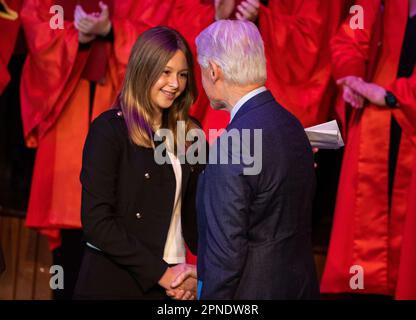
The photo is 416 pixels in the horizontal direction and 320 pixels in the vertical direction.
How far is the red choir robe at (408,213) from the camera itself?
3346 mm

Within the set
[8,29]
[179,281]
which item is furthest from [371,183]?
[8,29]

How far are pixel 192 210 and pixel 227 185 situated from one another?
54 cm

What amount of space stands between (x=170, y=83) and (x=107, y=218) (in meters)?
0.47

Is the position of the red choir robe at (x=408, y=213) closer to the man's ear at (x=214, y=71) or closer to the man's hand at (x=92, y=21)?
the man's hand at (x=92, y=21)

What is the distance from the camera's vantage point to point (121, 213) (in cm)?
246

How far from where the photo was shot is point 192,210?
2570 mm

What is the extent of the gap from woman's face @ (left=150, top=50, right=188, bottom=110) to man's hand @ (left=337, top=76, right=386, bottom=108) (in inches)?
44.0

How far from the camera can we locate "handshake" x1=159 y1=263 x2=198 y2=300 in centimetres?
243

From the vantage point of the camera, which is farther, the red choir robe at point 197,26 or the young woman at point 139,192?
the red choir robe at point 197,26

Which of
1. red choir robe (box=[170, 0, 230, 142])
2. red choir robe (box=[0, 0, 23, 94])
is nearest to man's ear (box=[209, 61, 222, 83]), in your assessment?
red choir robe (box=[170, 0, 230, 142])

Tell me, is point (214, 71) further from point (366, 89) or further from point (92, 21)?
point (92, 21)

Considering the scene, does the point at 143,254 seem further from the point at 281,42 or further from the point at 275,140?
the point at 281,42

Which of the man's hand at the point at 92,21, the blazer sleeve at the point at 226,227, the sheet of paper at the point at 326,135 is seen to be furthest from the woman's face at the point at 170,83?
the man's hand at the point at 92,21

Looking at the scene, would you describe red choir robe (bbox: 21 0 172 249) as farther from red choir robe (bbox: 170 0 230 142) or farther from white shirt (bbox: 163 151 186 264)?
white shirt (bbox: 163 151 186 264)
